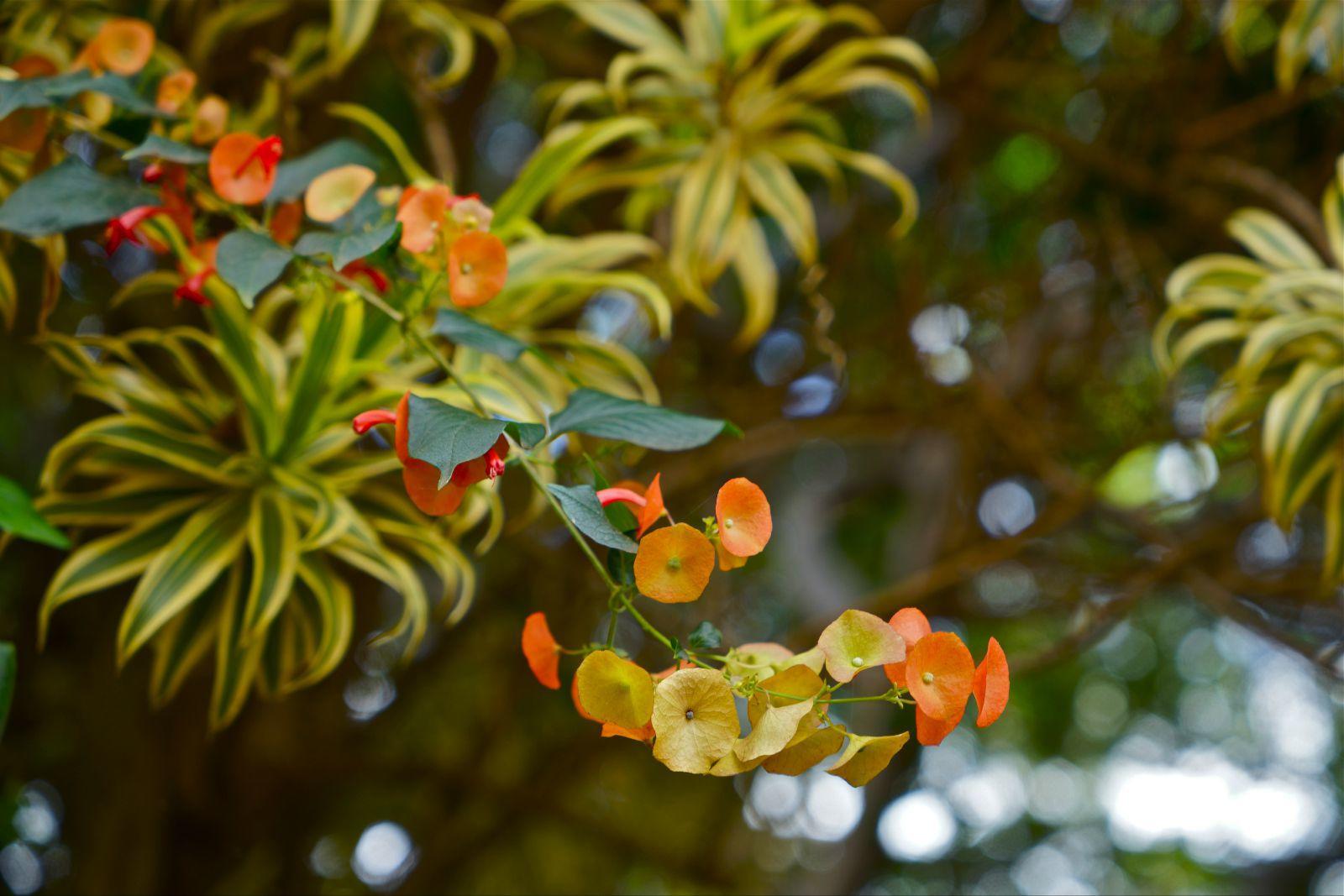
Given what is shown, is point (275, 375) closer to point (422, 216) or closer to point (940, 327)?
point (422, 216)

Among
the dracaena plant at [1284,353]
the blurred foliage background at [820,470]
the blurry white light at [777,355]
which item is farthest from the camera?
the blurry white light at [777,355]

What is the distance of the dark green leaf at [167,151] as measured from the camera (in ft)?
3.02

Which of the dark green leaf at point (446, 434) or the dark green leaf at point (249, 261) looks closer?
the dark green leaf at point (446, 434)

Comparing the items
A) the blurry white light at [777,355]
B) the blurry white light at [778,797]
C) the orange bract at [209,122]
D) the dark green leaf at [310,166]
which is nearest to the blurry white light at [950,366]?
the blurry white light at [777,355]

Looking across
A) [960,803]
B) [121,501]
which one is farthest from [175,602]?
[960,803]

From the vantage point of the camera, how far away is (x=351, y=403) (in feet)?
3.70

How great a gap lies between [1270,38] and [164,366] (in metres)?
2.51

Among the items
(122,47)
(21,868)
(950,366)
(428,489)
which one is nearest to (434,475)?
(428,489)

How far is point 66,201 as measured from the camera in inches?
37.4

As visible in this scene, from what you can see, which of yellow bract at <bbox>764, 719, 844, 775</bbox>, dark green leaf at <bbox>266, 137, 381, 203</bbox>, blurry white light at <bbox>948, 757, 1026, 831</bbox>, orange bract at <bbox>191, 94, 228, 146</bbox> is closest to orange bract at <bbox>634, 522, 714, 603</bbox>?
yellow bract at <bbox>764, 719, 844, 775</bbox>

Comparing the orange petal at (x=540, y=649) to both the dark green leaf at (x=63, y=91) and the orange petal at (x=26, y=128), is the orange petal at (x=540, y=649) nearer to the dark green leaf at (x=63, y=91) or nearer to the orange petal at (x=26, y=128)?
the dark green leaf at (x=63, y=91)

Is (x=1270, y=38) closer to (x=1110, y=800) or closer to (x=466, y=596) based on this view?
(x=466, y=596)

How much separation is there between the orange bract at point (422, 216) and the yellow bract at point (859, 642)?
49cm

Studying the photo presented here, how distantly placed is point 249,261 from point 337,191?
14cm
